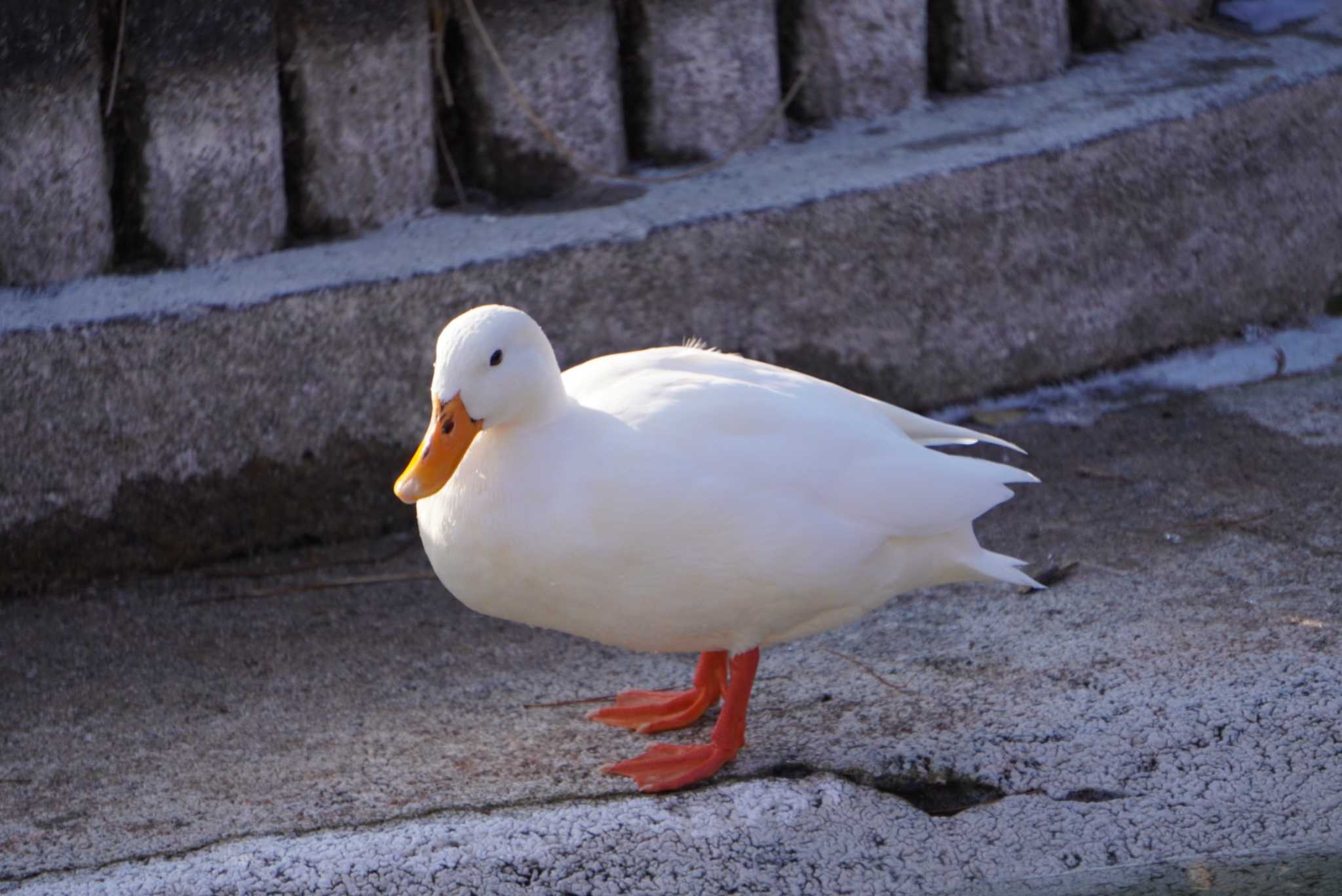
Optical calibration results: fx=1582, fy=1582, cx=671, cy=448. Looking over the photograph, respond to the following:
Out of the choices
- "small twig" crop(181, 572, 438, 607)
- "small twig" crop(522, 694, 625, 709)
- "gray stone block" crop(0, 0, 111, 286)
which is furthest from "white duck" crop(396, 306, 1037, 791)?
"gray stone block" crop(0, 0, 111, 286)

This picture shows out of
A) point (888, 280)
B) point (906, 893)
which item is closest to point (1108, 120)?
point (888, 280)

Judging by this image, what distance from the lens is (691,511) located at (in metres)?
2.22

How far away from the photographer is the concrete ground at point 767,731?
2068 millimetres

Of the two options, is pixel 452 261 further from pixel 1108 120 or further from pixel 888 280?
pixel 1108 120

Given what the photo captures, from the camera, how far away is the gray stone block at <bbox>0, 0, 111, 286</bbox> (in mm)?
2961

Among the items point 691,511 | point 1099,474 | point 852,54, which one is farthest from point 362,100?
point 1099,474

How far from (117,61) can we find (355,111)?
1.57ft

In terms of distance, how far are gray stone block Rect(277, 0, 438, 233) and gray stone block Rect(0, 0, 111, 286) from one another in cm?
38

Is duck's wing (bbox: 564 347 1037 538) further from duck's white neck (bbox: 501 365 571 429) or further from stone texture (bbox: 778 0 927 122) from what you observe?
stone texture (bbox: 778 0 927 122)

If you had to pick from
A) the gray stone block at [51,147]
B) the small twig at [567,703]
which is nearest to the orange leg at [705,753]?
the small twig at [567,703]

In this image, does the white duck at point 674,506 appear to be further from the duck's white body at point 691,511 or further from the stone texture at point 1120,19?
the stone texture at point 1120,19

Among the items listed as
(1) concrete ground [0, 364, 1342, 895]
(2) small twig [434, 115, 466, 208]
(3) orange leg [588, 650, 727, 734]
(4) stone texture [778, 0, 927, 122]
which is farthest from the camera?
(4) stone texture [778, 0, 927, 122]

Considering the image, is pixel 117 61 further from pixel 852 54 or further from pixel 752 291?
pixel 852 54

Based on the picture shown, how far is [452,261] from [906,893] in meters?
1.72
